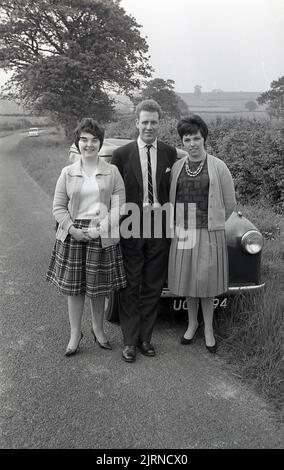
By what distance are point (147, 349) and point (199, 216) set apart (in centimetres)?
116

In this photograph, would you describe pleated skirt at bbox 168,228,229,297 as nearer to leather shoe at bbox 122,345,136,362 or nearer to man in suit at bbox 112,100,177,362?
man in suit at bbox 112,100,177,362

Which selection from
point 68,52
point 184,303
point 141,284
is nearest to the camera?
point 141,284

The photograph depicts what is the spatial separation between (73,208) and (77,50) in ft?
85.5

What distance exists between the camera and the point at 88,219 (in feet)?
11.0

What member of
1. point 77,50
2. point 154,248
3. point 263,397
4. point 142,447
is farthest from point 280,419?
point 77,50

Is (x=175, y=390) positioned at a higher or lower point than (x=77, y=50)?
lower

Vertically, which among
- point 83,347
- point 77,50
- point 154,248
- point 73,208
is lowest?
point 83,347

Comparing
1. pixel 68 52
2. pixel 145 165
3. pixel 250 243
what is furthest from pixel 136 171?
pixel 68 52

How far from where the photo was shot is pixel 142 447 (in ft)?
8.18

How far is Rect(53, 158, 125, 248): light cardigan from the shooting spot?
3309mm

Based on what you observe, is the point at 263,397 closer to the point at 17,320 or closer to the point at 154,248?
the point at 154,248

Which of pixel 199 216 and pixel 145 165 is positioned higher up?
pixel 145 165

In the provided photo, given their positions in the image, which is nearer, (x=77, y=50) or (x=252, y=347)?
(x=252, y=347)

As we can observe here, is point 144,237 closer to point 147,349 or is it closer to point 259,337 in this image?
point 147,349
